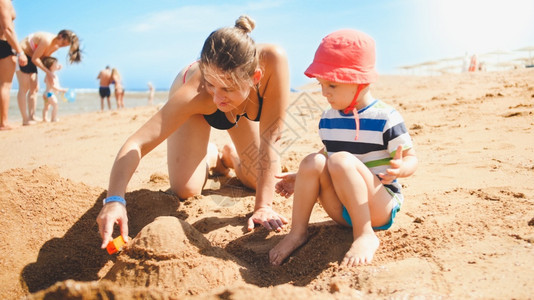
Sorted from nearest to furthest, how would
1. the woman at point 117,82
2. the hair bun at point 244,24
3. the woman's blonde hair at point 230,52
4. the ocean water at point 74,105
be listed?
the woman's blonde hair at point 230,52 < the hair bun at point 244,24 < the ocean water at point 74,105 < the woman at point 117,82

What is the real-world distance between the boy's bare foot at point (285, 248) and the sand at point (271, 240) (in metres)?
0.03

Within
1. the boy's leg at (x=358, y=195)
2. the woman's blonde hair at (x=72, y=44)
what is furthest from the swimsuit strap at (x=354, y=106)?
the woman's blonde hair at (x=72, y=44)

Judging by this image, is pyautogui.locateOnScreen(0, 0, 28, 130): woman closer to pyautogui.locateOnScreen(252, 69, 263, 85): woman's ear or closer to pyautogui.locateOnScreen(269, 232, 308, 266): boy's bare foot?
pyautogui.locateOnScreen(252, 69, 263, 85): woman's ear

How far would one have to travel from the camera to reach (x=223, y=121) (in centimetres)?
303

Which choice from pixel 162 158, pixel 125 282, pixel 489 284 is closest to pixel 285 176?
pixel 125 282

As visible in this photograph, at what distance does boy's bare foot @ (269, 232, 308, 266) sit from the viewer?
6.72 feet

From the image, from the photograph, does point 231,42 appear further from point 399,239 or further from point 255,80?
point 399,239

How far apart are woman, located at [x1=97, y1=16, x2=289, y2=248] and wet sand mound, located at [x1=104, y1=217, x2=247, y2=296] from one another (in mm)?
131

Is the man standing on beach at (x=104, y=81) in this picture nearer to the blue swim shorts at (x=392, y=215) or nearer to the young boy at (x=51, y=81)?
the young boy at (x=51, y=81)

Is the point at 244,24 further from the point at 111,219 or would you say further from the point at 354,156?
the point at 111,219

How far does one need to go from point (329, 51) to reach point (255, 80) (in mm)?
640

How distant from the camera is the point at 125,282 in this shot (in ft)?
5.97

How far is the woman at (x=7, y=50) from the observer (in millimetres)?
5922

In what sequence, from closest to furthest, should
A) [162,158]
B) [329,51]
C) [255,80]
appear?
[329,51] < [255,80] < [162,158]
